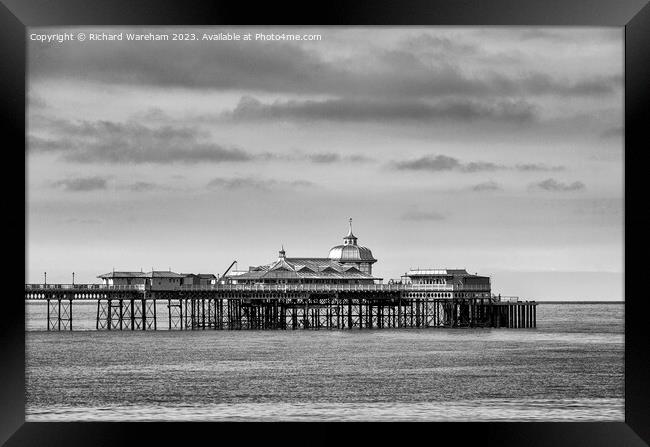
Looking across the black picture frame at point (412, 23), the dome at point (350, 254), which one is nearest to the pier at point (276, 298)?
the dome at point (350, 254)

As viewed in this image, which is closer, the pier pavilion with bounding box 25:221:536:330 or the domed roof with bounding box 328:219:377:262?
the pier pavilion with bounding box 25:221:536:330

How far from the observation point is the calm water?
27.5 metres

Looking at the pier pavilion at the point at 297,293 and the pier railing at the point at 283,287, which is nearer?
the pier railing at the point at 283,287

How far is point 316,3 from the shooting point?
45.5 feet

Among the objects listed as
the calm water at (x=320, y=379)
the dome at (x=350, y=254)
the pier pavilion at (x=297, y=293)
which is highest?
the dome at (x=350, y=254)

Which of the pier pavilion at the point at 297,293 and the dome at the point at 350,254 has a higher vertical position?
the dome at the point at 350,254

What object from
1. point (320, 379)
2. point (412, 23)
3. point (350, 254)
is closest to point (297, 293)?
point (350, 254)

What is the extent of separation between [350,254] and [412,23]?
6575cm

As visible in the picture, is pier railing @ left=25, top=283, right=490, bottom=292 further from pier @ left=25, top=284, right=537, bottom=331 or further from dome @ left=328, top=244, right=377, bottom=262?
dome @ left=328, top=244, right=377, bottom=262

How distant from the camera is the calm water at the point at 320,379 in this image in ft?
90.2

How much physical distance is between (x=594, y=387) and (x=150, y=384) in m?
13.7

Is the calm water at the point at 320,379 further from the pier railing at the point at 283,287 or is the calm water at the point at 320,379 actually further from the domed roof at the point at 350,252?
the domed roof at the point at 350,252

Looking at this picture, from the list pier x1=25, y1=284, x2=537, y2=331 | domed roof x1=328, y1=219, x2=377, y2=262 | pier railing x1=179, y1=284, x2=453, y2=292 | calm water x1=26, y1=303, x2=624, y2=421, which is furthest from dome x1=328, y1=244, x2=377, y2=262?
calm water x1=26, y1=303, x2=624, y2=421

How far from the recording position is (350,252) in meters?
79.8
